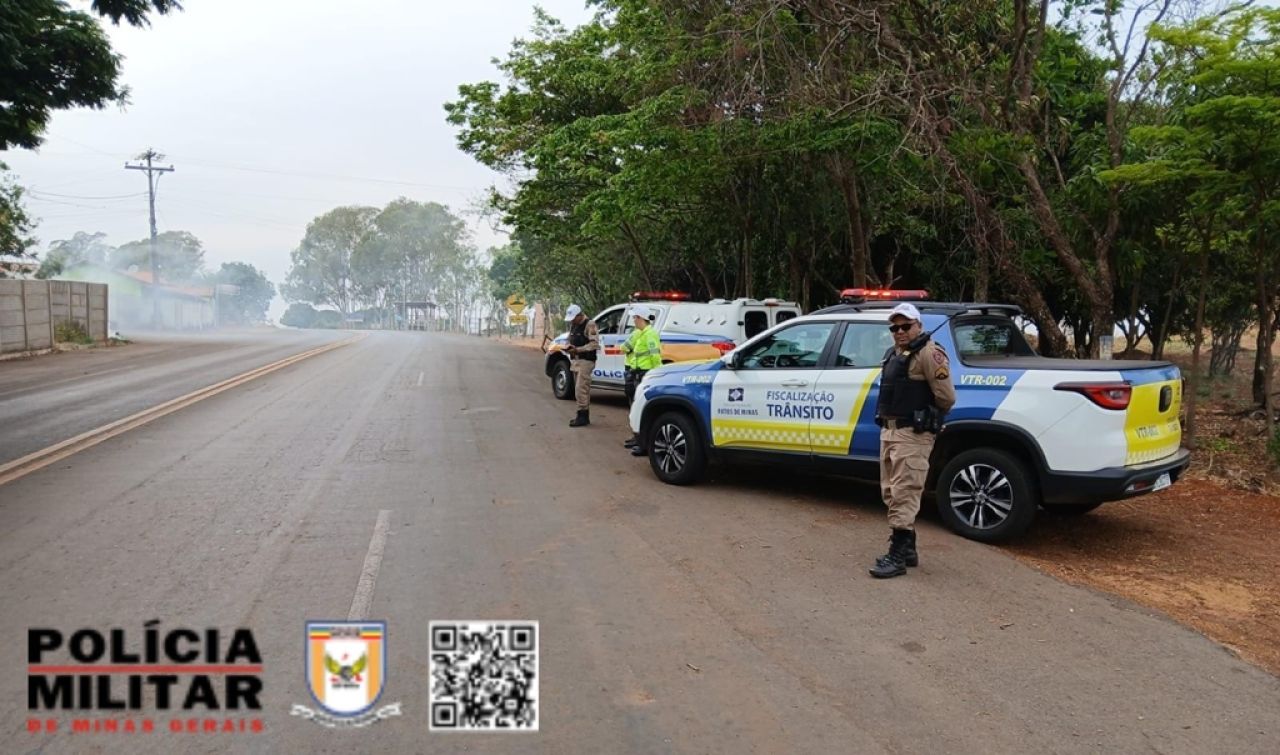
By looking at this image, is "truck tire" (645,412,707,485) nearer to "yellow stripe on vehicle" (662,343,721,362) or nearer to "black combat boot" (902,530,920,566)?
"black combat boot" (902,530,920,566)

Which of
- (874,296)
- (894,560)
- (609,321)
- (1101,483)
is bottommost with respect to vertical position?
(894,560)

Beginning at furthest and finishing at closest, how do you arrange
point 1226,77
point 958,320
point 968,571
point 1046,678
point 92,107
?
1. point 92,107
2. point 1226,77
3. point 958,320
4. point 968,571
5. point 1046,678

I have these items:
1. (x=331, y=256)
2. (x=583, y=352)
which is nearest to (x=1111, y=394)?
Answer: (x=583, y=352)

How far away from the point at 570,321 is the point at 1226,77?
8504mm

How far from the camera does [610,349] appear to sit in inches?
570

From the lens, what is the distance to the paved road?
11.5 ft

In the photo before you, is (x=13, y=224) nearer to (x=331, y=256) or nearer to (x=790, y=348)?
(x=790, y=348)

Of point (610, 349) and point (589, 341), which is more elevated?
point (589, 341)

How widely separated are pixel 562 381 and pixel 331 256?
93.1 meters

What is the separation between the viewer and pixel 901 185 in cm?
1513

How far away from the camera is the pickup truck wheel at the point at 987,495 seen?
604 centimetres

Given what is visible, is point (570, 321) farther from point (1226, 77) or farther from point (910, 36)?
Answer: point (1226, 77)

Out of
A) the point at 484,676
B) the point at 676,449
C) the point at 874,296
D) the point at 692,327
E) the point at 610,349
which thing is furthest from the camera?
the point at 610,349

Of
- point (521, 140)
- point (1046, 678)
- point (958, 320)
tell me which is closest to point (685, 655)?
point (1046, 678)
